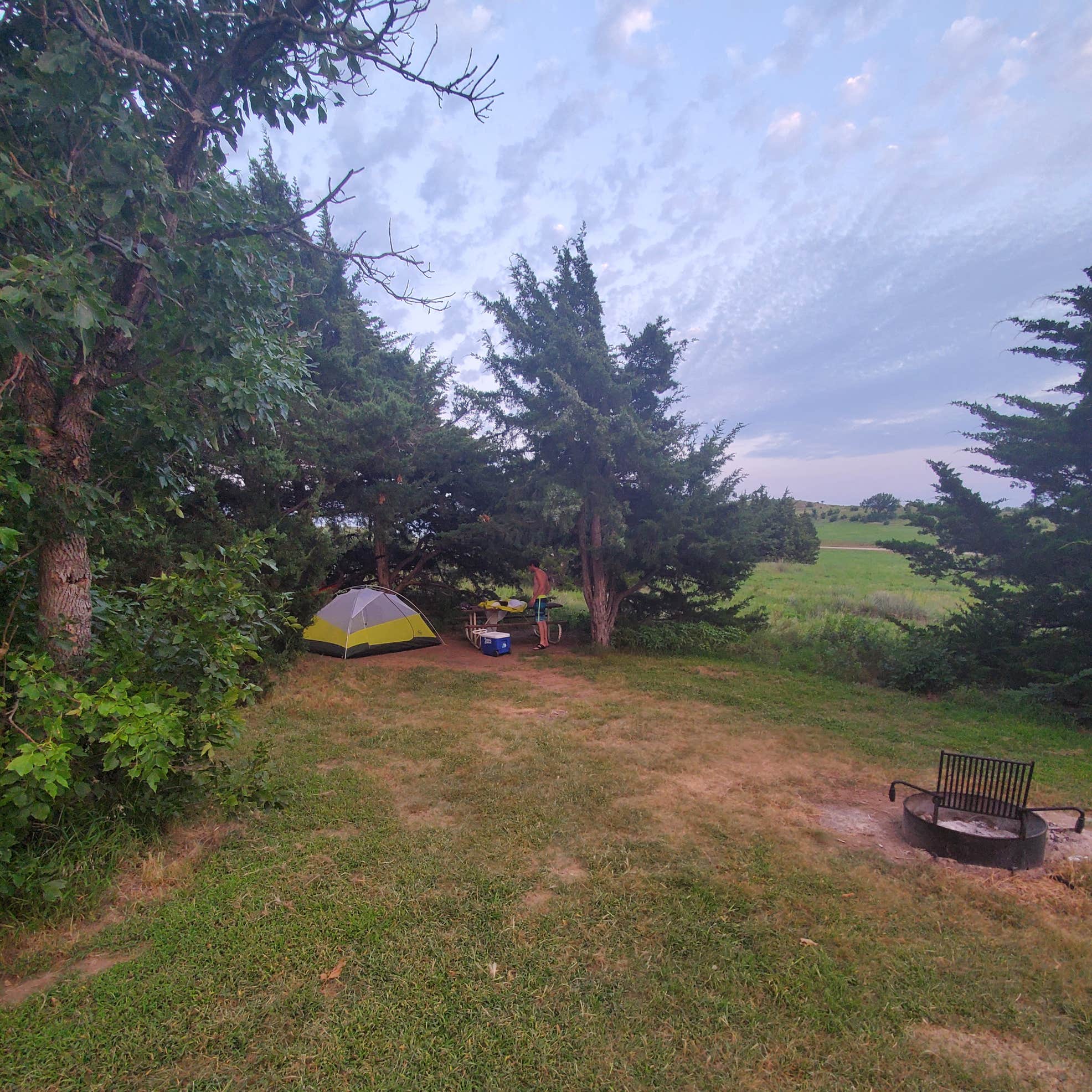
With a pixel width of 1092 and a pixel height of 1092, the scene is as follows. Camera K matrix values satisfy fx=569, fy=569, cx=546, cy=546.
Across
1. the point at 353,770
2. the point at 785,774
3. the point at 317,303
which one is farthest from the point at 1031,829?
the point at 317,303

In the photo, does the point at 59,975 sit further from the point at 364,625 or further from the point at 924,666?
the point at 924,666

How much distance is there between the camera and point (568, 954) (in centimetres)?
283

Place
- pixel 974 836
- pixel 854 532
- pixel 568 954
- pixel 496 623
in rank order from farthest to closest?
pixel 854 532, pixel 496 623, pixel 974 836, pixel 568 954

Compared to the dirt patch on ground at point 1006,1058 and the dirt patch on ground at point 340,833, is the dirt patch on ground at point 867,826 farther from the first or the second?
the dirt patch on ground at point 340,833

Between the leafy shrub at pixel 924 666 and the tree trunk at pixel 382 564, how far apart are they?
31.6 feet

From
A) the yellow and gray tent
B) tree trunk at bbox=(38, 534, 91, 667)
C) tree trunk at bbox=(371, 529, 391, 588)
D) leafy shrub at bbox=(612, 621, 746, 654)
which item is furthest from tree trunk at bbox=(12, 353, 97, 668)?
leafy shrub at bbox=(612, 621, 746, 654)

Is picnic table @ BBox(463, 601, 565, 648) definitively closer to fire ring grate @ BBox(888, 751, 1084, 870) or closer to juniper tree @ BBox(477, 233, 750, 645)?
juniper tree @ BBox(477, 233, 750, 645)

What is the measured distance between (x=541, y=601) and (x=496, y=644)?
1.38 m

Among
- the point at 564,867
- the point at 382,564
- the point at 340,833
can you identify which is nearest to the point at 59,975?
the point at 340,833

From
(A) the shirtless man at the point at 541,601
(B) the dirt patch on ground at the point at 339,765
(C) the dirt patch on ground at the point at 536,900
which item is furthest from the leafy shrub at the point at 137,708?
(A) the shirtless man at the point at 541,601

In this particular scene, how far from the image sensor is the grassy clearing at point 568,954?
2225 mm

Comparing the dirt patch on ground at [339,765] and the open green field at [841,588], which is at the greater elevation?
the open green field at [841,588]

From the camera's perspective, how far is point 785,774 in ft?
17.7

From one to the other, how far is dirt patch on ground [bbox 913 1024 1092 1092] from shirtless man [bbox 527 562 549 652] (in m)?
9.31
